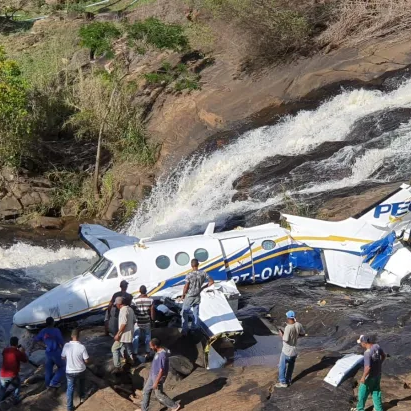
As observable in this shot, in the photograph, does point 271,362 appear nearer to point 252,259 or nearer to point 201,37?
point 252,259

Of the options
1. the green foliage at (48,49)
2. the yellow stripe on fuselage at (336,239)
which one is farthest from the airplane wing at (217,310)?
the green foliage at (48,49)

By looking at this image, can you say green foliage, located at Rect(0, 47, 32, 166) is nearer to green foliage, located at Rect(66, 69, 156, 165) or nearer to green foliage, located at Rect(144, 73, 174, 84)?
green foliage, located at Rect(66, 69, 156, 165)

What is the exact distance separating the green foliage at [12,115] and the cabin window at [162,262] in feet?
41.7

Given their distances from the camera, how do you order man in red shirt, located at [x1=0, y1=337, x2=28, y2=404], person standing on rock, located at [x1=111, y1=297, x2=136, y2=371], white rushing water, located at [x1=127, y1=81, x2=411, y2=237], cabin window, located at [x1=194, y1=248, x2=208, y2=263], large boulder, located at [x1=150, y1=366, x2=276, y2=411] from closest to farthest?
large boulder, located at [x1=150, y1=366, x2=276, y2=411] < man in red shirt, located at [x1=0, y1=337, x2=28, y2=404] < person standing on rock, located at [x1=111, y1=297, x2=136, y2=371] < cabin window, located at [x1=194, y1=248, x2=208, y2=263] < white rushing water, located at [x1=127, y1=81, x2=411, y2=237]

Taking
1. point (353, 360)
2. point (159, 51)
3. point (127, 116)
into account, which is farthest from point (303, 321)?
point (159, 51)

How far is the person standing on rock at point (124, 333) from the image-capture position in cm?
1359

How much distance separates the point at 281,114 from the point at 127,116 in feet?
22.3

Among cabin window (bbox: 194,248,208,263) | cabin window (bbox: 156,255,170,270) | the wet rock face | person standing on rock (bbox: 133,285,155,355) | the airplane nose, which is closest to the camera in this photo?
the wet rock face

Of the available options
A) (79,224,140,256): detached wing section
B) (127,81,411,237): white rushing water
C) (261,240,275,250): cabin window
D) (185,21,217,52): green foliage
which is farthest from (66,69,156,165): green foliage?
(261,240,275,250): cabin window

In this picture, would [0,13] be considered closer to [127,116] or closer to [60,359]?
[127,116]

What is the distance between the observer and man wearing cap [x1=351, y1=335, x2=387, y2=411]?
37.2 feet

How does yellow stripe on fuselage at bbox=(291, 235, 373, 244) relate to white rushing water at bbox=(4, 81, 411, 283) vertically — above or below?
above

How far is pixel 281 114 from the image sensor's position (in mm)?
30000

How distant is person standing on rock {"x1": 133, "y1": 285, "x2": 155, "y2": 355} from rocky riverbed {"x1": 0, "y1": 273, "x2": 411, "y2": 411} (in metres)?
0.61
